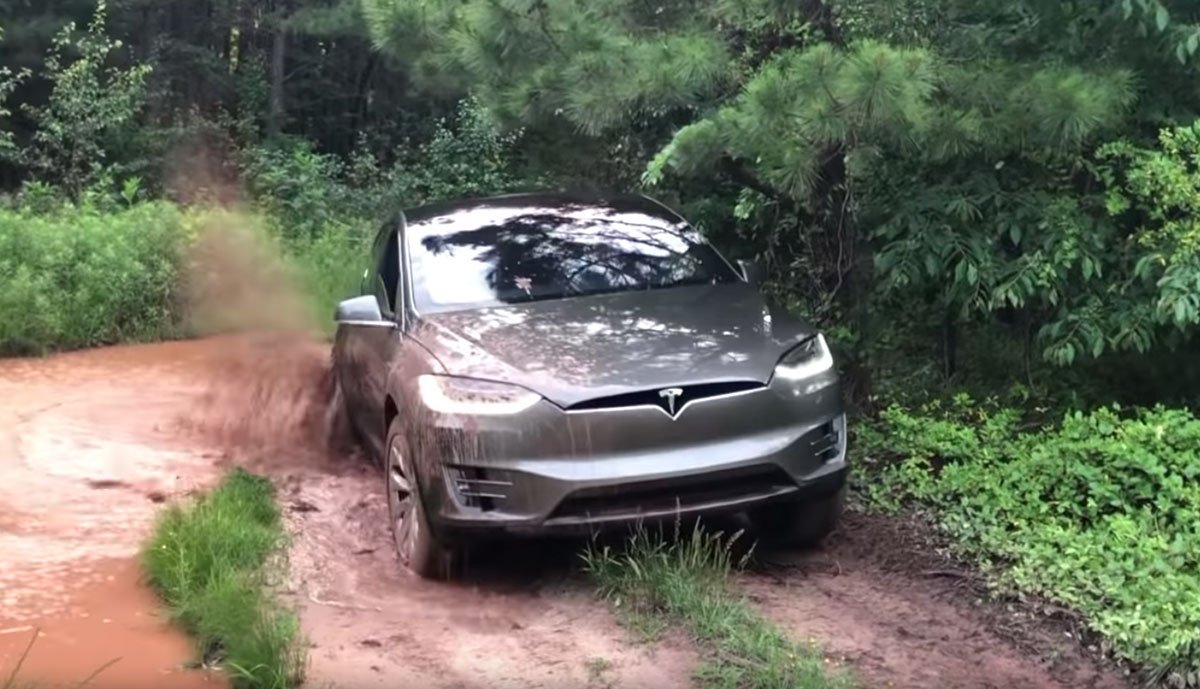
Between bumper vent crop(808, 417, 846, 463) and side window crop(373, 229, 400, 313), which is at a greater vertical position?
side window crop(373, 229, 400, 313)

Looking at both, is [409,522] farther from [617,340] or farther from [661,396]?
[661,396]

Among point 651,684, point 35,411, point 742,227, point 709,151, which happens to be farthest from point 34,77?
point 651,684

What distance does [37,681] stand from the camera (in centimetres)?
436

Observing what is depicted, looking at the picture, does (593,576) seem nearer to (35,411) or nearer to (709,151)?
(709,151)

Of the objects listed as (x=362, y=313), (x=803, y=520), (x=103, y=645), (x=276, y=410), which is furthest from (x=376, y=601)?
(x=276, y=410)

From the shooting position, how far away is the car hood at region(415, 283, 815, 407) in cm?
516

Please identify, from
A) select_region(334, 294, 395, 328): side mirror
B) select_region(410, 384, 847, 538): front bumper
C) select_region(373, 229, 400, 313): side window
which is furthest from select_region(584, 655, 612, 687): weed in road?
select_region(373, 229, 400, 313): side window

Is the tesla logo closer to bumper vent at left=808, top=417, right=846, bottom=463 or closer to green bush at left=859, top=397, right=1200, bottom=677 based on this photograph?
bumper vent at left=808, top=417, right=846, bottom=463

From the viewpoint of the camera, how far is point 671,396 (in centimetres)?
508

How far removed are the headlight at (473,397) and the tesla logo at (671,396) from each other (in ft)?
1.59

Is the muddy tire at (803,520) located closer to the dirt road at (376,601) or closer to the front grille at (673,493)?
the dirt road at (376,601)

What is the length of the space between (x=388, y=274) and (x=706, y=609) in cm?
286

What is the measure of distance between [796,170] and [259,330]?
609 cm

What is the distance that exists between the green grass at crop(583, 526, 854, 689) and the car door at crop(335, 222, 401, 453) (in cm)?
150
